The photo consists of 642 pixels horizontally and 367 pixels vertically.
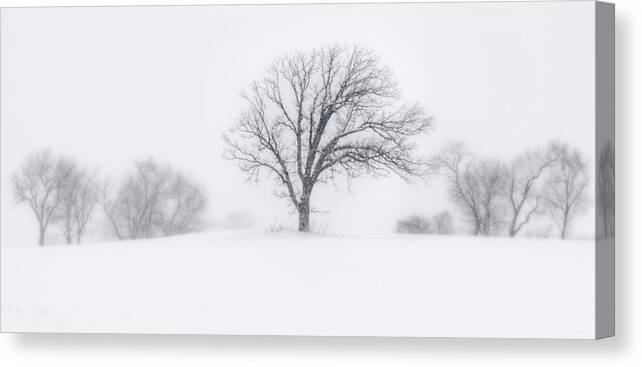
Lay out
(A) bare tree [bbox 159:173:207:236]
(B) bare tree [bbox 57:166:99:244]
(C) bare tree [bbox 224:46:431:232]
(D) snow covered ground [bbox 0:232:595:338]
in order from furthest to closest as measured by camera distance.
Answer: (B) bare tree [bbox 57:166:99:244], (A) bare tree [bbox 159:173:207:236], (C) bare tree [bbox 224:46:431:232], (D) snow covered ground [bbox 0:232:595:338]

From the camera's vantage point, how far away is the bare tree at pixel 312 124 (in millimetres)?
11258

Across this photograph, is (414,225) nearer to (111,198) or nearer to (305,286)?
(305,286)

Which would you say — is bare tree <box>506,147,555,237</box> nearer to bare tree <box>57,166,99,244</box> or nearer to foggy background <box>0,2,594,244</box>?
foggy background <box>0,2,594,244</box>

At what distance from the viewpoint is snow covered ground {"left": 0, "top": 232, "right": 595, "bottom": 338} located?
1100 cm

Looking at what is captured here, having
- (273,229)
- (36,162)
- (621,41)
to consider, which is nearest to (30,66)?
(36,162)

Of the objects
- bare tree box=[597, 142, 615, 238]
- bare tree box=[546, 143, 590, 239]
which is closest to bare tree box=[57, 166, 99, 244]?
bare tree box=[546, 143, 590, 239]

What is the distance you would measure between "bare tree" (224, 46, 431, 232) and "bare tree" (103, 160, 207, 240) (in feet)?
1.88

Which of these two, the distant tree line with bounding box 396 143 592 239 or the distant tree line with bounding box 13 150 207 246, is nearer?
the distant tree line with bounding box 396 143 592 239

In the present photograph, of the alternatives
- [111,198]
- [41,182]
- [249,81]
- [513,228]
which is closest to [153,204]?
[111,198]

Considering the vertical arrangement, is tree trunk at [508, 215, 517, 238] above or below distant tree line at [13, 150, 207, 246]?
below

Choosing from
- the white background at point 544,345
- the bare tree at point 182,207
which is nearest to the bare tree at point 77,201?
the bare tree at point 182,207

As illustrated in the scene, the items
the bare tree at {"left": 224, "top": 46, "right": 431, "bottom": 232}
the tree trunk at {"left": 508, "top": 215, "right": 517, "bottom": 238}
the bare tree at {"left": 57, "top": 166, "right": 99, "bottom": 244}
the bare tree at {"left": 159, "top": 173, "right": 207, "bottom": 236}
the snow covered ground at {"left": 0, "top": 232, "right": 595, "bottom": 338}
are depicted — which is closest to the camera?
the snow covered ground at {"left": 0, "top": 232, "right": 595, "bottom": 338}

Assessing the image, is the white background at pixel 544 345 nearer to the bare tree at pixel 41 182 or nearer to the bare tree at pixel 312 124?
the bare tree at pixel 312 124

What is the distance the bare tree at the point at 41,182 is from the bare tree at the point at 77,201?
6cm
